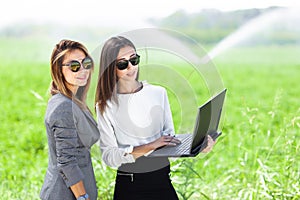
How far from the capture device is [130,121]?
2.51 meters

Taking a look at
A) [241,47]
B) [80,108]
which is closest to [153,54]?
[80,108]

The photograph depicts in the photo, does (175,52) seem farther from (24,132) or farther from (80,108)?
(24,132)

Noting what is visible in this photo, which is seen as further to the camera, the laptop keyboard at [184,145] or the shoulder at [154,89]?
the shoulder at [154,89]

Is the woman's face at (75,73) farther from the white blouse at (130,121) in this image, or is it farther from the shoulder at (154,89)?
the shoulder at (154,89)

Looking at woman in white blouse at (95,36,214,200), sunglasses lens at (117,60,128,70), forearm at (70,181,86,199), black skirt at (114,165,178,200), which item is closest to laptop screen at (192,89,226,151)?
woman in white blouse at (95,36,214,200)

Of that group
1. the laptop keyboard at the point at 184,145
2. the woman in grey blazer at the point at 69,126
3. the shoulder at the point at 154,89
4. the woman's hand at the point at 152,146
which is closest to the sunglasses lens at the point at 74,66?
the woman in grey blazer at the point at 69,126

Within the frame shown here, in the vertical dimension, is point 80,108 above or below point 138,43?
below

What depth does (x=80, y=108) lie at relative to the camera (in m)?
2.49

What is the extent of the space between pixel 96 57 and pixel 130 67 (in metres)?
0.15

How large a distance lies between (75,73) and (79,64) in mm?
39

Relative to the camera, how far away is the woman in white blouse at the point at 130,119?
8.09 ft

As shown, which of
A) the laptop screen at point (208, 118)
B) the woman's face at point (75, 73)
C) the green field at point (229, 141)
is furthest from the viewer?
the green field at point (229, 141)

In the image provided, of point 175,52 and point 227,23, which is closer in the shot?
point 175,52

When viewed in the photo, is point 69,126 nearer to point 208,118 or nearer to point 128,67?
point 128,67
